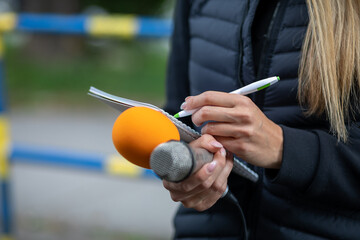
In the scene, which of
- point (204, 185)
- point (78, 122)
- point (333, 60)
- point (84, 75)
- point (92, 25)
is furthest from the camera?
point (84, 75)

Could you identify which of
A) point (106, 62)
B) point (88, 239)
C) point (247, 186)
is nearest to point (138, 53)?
point (106, 62)

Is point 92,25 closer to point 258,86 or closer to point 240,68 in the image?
point 240,68

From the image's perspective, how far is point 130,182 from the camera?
440 centimetres

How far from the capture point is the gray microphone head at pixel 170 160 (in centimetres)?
70

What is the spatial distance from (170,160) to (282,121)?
16.7 inches

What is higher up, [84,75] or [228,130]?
[228,130]

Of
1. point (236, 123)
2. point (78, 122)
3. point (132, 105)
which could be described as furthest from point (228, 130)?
point (78, 122)

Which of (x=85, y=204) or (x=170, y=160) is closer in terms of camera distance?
(x=170, y=160)

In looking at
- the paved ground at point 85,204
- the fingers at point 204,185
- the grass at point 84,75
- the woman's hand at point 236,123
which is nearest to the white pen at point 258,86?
the woman's hand at point 236,123

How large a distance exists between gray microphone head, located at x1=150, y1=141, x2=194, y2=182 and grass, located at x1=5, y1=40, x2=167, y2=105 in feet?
22.9

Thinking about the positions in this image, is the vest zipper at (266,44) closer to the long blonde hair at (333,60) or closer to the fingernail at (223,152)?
the long blonde hair at (333,60)

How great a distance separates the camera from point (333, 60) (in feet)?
3.14

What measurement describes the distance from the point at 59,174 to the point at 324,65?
12.7 feet

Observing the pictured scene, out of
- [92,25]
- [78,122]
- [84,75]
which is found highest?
[92,25]
